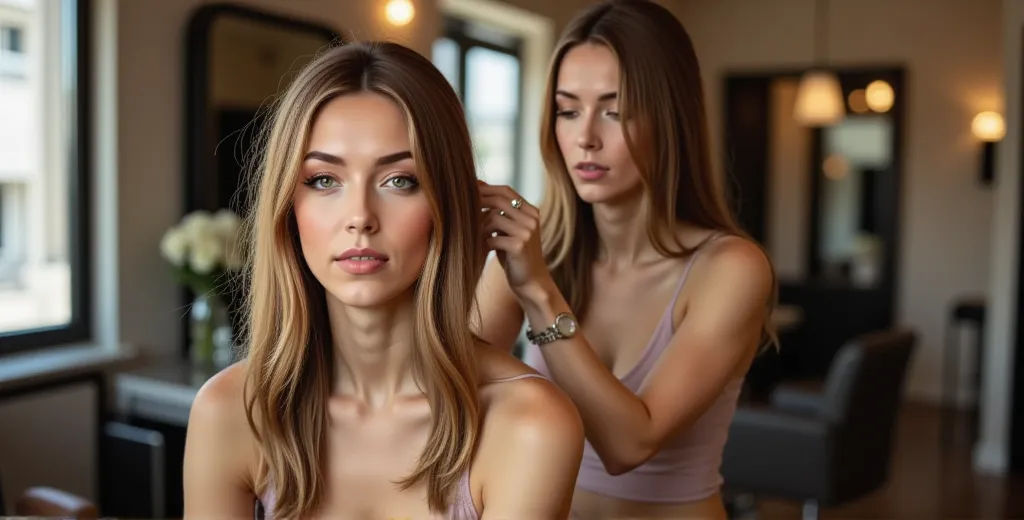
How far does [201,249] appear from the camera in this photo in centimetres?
300

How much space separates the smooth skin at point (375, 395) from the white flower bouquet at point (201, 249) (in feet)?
6.31

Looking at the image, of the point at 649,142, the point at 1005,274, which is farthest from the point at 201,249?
the point at 1005,274

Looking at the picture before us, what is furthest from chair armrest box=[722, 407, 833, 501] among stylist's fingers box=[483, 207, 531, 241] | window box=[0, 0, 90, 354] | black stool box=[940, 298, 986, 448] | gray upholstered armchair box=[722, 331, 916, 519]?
black stool box=[940, 298, 986, 448]

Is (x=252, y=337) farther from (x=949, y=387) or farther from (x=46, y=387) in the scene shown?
(x=949, y=387)

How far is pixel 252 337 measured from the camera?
3.68 ft

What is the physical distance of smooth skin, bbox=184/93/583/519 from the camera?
1.01 metres

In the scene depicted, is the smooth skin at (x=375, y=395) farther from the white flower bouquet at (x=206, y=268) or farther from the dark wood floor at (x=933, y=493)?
the dark wood floor at (x=933, y=493)

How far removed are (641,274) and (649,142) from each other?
8.5 inches

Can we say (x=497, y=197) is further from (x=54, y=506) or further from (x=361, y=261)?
(x=54, y=506)

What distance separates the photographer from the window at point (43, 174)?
2.99 metres

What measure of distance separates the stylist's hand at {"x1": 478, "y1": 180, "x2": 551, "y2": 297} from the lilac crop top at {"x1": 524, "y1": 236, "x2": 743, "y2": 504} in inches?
10.2

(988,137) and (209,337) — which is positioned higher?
(988,137)

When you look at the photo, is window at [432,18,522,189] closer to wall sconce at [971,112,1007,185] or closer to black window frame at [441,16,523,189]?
black window frame at [441,16,523,189]

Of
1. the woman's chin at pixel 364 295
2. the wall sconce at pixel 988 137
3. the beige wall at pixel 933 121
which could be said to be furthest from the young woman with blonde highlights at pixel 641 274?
the beige wall at pixel 933 121
